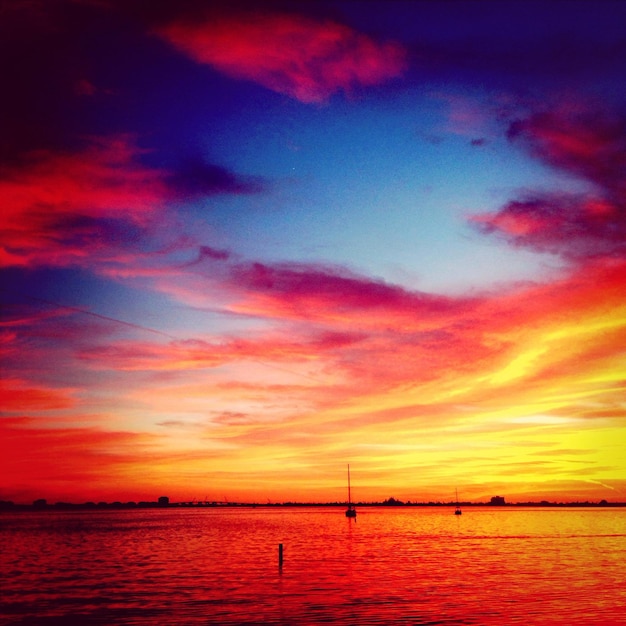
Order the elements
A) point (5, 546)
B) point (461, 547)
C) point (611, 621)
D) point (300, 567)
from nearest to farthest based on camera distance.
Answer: point (611, 621), point (300, 567), point (461, 547), point (5, 546)

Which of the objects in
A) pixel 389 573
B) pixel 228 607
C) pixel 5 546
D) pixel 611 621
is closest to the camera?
pixel 611 621

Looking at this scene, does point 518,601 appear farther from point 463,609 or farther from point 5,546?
point 5,546

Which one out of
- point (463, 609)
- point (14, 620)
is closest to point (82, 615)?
point (14, 620)

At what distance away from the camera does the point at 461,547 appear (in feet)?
334

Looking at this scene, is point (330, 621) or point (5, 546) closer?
point (330, 621)

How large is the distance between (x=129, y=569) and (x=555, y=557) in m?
55.2

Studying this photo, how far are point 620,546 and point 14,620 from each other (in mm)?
95451

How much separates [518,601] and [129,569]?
4621cm

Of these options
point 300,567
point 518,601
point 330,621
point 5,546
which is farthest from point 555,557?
point 5,546

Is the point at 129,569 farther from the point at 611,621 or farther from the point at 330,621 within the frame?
the point at 611,621

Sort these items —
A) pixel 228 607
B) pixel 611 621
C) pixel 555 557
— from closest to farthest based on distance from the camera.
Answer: pixel 611 621 < pixel 228 607 < pixel 555 557

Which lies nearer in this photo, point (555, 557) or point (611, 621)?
point (611, 621)

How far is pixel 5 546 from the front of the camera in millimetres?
116125

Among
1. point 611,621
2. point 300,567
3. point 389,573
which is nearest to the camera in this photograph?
point 611,621
